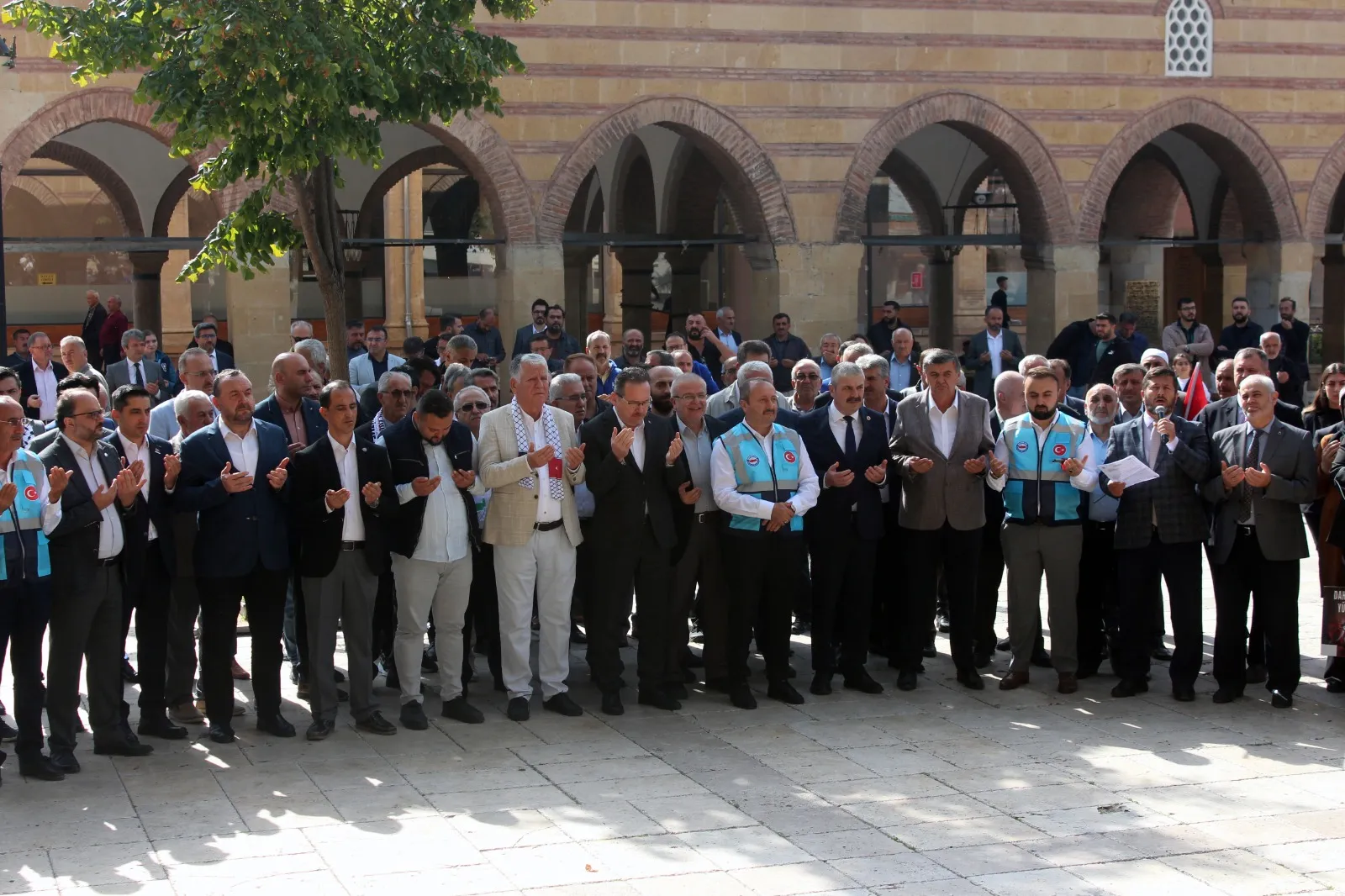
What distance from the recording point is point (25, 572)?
7.36 m

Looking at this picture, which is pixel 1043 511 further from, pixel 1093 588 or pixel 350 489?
pixel 350 489

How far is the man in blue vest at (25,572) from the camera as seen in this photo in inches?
289

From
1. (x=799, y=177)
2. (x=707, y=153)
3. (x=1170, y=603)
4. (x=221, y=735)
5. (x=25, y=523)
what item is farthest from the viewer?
(x=707, y=153)

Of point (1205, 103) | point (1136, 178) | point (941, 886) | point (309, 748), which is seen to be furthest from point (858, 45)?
point (941, 886)

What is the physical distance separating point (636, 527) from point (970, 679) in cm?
206

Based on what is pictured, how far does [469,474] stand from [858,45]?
11.7 m

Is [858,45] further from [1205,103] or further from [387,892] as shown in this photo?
[387,892]

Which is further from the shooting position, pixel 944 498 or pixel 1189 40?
pixel 1189 40

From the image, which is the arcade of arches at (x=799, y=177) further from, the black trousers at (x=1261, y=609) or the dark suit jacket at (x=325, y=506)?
the black trousers at (x=1261, y=609)

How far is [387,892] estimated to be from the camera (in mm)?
6172

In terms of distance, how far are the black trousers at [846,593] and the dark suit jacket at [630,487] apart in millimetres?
867

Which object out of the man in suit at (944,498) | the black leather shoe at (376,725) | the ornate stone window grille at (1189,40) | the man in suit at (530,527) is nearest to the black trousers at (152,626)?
the black leather shoe at (376,725)

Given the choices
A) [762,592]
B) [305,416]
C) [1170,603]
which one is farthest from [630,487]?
[1170,603]

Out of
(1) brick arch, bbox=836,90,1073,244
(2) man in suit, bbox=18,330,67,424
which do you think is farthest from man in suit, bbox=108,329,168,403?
(1) brick arch, bbox=836,90,1073,244
